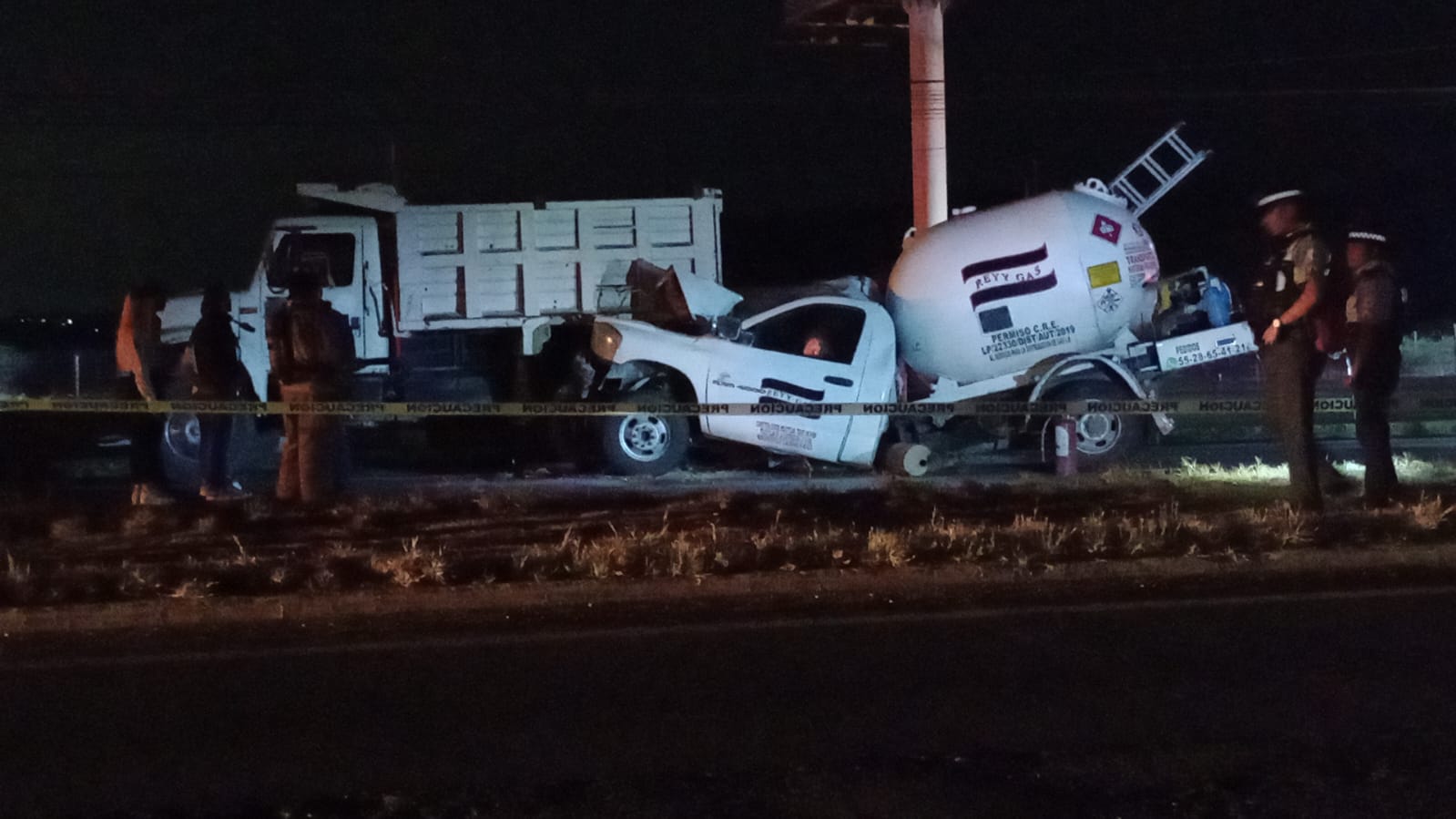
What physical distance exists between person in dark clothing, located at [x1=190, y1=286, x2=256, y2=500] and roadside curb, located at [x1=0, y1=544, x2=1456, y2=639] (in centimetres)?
364

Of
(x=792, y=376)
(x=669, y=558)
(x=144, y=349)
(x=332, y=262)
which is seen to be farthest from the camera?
(x=332, y=262)

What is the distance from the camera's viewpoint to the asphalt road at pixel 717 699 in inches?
200

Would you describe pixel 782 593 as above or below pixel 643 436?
below

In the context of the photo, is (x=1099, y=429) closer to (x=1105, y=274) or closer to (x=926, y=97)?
(x=1105, y=274)

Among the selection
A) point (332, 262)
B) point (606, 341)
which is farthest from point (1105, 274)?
point (332, 262)

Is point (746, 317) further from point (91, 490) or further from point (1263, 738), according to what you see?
point (1263, 738)

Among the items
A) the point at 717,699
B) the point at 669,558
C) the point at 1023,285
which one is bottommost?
the point at 717,699

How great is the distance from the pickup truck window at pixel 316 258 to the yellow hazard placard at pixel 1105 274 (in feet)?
22.8

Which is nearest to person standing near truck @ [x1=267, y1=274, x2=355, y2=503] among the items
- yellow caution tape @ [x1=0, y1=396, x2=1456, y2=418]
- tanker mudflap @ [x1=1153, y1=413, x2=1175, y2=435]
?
yellow caution tape @ [x1=0, y1=396, x2=1456, y2=418]

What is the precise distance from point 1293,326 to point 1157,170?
4.38m

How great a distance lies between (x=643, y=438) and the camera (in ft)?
40.2

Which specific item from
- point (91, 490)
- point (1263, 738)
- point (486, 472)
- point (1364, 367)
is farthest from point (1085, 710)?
point (91, 490)

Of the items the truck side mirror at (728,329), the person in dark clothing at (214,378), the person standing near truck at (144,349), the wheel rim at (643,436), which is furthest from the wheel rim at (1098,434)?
the person standing near truck at (144,349)

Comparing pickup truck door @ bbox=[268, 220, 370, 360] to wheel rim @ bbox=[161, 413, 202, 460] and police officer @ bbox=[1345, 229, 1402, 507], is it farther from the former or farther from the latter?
police officer @ bbox=[1345, 229, 1402, 507]
